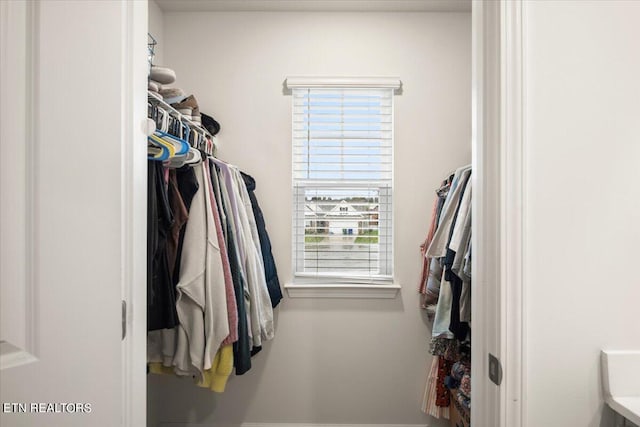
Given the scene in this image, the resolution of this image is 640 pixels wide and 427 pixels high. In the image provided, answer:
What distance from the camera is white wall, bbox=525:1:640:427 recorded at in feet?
2.48

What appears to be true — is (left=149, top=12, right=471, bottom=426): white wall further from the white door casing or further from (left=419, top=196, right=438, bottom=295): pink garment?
the white door casing

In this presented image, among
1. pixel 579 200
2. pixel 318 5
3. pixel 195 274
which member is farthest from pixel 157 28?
pixel 579 200

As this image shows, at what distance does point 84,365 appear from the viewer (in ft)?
2.33

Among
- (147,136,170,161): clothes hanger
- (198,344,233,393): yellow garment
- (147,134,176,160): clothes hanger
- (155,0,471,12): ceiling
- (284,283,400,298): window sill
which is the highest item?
(155,0,471,12): ceiling

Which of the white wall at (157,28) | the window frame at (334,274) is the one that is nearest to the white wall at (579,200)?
the window frame at (334,274)

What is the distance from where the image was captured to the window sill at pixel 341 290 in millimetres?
2191

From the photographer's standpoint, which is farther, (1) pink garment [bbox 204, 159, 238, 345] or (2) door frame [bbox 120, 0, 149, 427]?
(1) pink garment [bbox 204, 159, 238, 345]

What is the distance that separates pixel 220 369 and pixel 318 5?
193 cm

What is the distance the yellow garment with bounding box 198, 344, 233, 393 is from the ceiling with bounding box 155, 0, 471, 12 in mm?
1800

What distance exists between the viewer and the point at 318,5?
7.04 ft

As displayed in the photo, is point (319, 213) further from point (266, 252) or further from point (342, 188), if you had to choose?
point (266, 252)

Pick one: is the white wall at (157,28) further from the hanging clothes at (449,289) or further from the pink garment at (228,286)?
the hanging clothes at (449,289)

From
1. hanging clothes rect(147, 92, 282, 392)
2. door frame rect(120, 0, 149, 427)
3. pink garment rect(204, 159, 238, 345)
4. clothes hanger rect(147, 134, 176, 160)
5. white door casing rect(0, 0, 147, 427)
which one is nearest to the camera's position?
white door casing rect(0, 0, 147, 427)

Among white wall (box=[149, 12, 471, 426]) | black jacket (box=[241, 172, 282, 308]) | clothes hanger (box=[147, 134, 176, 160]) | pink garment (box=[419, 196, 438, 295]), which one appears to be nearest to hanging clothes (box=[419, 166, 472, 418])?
pink garment (box=[419, 196, 438, 295])
